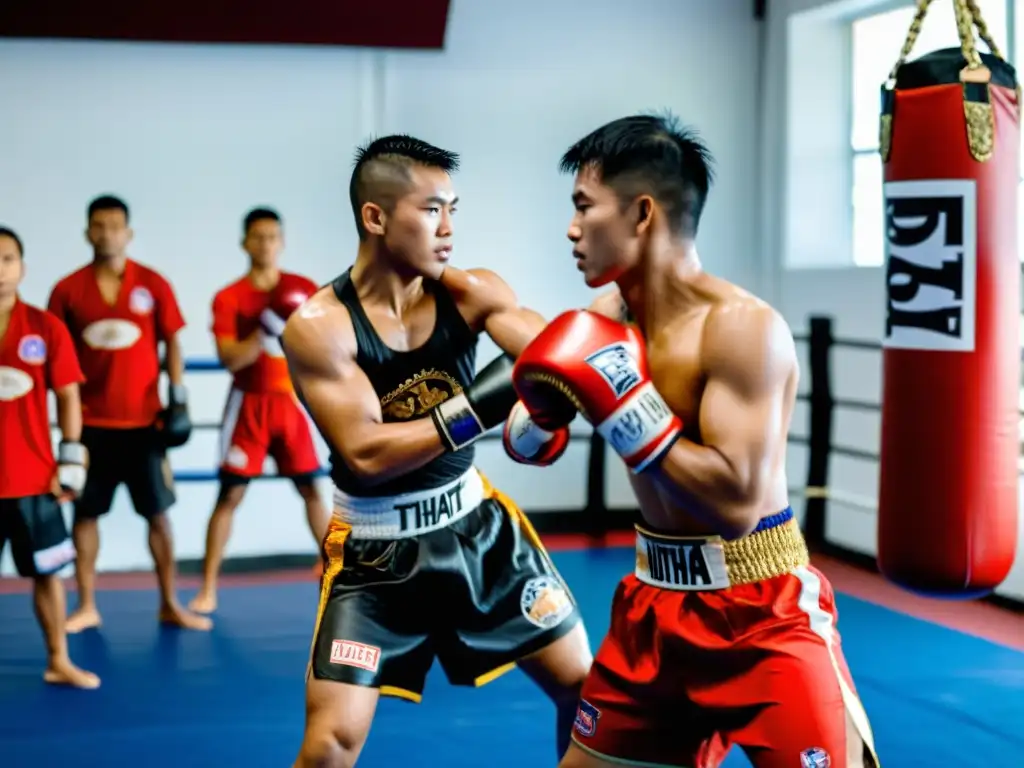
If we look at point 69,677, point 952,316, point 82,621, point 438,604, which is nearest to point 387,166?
point 438,604

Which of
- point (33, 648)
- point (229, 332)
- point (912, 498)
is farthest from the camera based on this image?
point (229, 332)

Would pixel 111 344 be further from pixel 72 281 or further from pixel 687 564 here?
pixel 687 564

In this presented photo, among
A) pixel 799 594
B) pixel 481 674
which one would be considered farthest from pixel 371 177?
pixel 799 594

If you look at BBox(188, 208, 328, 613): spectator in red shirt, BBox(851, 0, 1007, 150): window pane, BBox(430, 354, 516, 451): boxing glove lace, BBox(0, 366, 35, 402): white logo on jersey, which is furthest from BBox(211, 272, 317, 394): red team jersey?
BBox(851, 0, 1007, 150): window pane

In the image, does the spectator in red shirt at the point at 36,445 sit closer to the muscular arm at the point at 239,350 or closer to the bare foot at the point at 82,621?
the bare foot at the point at 82,621

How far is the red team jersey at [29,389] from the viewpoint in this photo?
3670 millimetres

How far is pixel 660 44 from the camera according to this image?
646 centimetres

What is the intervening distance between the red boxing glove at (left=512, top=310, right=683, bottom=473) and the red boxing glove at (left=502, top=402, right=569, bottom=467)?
189 millimetres

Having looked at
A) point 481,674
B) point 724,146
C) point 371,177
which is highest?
point 724,146

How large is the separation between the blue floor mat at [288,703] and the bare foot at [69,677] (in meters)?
0.04

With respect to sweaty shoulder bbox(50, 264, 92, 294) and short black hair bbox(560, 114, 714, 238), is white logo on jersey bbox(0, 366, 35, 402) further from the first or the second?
short black hair bbox(560, 114, 714, 238)

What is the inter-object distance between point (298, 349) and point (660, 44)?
14.6 ft

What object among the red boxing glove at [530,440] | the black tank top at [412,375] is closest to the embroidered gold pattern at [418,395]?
the black tank top at [412,375]

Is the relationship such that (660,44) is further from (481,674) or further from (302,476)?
(481,674)
